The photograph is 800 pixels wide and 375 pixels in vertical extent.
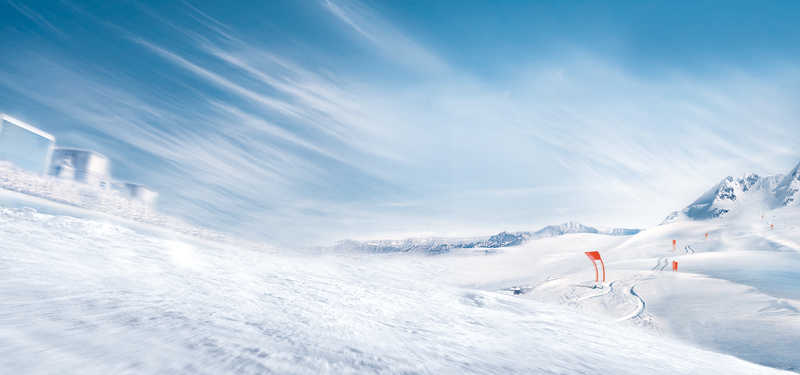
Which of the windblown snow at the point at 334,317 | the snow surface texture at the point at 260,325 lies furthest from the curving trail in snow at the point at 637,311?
the snow surface texture at the point at 260,325

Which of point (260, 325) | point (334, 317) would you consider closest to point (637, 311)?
point (334, 317)

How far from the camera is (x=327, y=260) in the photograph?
56.5ft

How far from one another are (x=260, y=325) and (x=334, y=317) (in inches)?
62.4

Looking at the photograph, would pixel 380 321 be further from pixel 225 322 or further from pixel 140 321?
pixel 140 321

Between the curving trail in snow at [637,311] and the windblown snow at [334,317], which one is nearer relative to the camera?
the windblown snow at [334,317]

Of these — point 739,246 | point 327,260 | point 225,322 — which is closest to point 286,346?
point 225,322

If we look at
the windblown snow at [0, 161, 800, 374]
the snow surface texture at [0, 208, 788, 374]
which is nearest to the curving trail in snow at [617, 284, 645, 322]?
the windblown snow at [0, 161, 800, 374]

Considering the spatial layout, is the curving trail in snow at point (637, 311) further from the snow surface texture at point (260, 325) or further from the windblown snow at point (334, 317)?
the snow surface texture at point (260, 325)

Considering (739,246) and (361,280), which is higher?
(739,246)

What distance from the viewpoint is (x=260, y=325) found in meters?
4.94

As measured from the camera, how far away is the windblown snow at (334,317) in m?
3.59

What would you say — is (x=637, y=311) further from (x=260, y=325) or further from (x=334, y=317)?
(x=260, y=325)

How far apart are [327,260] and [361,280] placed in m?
5.66

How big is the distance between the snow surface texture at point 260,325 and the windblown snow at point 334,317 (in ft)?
0.11
